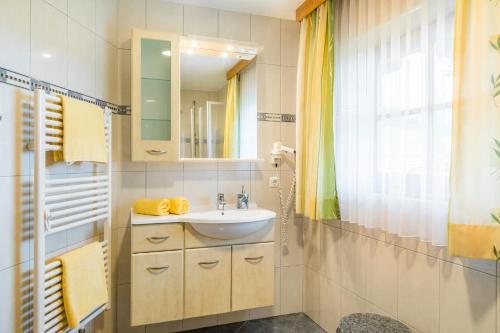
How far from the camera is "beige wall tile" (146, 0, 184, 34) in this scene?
2.34 metres

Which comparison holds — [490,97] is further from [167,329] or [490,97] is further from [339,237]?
[167,329]

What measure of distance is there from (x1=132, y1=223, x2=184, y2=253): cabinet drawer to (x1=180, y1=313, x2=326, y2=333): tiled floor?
0.87m

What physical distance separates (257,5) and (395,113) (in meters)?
1.47

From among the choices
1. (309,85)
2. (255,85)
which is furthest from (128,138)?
(309,85)

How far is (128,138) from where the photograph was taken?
90.4 inches

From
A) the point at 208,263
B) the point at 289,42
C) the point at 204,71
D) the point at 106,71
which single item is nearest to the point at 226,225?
the point at 208,263

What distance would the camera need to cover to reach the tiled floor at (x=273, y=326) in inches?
94.3

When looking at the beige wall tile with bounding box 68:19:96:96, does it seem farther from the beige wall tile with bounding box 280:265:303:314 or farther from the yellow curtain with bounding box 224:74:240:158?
the beige wall tile with bounding box 280:265:303:314

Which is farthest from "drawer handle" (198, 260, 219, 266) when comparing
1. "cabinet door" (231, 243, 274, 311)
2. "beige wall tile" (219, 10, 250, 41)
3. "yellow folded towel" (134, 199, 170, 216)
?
"beige wall tile" (219, 10, 250, 41)

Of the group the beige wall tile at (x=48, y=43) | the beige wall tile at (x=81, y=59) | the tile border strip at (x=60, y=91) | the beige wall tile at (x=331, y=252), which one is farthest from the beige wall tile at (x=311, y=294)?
the beige wall tile at (x=48, y=43)

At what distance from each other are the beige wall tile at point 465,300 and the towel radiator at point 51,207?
1868mm

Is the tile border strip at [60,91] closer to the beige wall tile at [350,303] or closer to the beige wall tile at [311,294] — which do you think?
the beige wall tile at [311,294]

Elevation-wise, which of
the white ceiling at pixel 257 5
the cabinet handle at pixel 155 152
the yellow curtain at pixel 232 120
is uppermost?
the white ceiling at pixel 257 5

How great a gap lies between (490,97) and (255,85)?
1728 mm
